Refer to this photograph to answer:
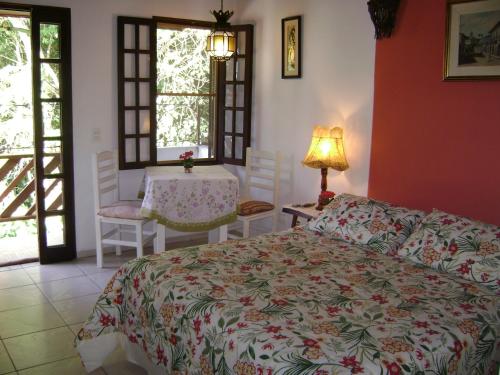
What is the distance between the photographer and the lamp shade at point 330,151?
4207 millimetres

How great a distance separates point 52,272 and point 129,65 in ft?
6.17

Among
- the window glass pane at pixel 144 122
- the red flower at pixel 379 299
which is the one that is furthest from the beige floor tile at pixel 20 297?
the red flower at pixel 379 299

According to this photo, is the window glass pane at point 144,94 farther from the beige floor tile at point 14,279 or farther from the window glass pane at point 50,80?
the beige floor tile at point 14,279

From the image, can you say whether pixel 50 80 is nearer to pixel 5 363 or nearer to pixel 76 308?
pixel 76 308

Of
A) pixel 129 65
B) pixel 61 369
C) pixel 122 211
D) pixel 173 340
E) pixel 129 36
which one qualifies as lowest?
pixel 61 369

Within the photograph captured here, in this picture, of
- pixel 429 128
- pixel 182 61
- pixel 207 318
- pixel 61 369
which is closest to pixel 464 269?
pixel 429 128

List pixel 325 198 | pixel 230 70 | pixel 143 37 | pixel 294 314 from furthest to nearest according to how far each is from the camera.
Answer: pixel 230 70 < pixel 143 37 < pixel 325 198 < pixel 294 314

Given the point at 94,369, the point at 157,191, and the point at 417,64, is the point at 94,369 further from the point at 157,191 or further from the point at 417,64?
the point at 417,64

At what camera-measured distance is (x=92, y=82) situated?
4664mm


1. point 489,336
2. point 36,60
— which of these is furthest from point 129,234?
point 489,336

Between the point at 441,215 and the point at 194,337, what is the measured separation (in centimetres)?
165

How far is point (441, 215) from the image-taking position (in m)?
3.18

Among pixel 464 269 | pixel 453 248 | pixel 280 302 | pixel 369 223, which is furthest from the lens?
pixel 369 223

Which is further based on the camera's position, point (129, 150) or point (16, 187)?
point (16, 187)
